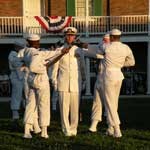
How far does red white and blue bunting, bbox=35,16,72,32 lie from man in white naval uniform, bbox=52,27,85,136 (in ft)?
48.4

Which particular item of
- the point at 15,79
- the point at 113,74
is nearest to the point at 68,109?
the point at 113,74

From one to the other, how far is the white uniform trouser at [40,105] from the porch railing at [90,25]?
15743 mm

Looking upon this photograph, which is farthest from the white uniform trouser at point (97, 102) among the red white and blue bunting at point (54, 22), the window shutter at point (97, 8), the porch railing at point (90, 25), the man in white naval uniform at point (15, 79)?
the window shutter at point (97, 8)

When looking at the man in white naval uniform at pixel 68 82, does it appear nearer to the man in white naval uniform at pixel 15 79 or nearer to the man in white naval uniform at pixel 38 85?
the man in white naval uniform at pixel 38 85

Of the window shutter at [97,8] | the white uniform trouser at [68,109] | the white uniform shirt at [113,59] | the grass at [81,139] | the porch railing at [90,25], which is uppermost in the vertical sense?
the window shutter at [97,8]

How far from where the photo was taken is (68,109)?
40.4 ft

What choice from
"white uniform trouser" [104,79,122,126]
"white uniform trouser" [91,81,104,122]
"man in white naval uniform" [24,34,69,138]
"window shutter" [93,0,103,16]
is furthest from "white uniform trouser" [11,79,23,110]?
"window shutter" [93,0,103,16]

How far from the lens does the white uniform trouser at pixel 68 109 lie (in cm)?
1228

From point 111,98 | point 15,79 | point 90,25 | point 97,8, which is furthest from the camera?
point 97,8

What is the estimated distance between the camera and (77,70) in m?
12.4

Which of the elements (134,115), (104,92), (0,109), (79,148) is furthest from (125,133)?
(0,109)

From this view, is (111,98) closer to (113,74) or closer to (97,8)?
(113,74)

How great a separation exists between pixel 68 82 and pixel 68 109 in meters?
0.53

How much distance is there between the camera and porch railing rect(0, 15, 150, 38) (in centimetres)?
2794
